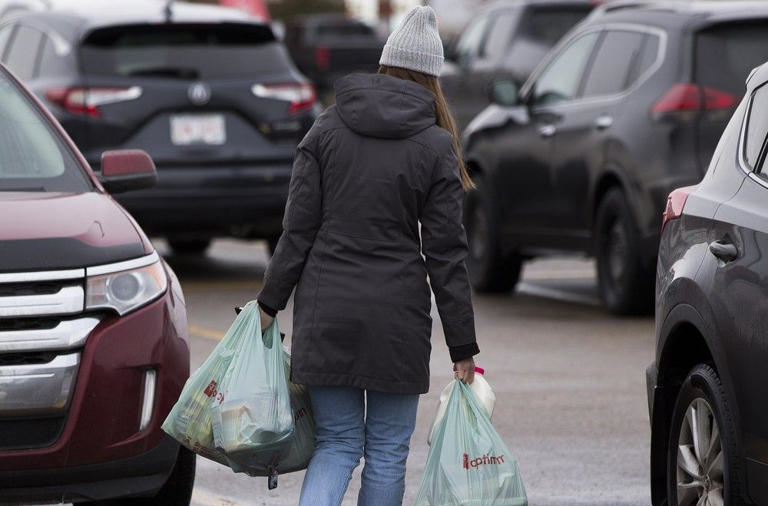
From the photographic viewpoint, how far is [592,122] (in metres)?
10.9

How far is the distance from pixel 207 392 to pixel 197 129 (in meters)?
6.89

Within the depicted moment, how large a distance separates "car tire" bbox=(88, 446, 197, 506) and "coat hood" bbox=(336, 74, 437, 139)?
4.72ft

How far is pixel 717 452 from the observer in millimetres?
5078

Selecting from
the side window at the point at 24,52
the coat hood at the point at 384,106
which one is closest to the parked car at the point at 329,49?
the side window at the point at 24,52

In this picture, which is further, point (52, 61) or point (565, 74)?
point (52, 61)

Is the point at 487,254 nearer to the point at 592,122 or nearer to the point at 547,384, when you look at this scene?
the point at 592,122

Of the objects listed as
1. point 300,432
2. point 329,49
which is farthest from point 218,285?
point 329,49

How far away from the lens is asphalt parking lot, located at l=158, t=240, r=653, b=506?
6723 mm

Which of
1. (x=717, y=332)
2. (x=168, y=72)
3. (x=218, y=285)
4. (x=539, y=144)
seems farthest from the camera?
(x=218, y=285)

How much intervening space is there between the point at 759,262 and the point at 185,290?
7.90m

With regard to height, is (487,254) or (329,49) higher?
(487,254)

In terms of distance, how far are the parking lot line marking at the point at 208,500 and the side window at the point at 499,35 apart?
12698mm

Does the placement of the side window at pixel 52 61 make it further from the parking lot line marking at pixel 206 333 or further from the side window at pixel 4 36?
the parking lot line marking at pixel 206 333

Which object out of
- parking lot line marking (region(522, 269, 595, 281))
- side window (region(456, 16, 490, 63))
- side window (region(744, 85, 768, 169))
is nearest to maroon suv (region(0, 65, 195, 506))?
side window (region(744, 85, 768, 169))
